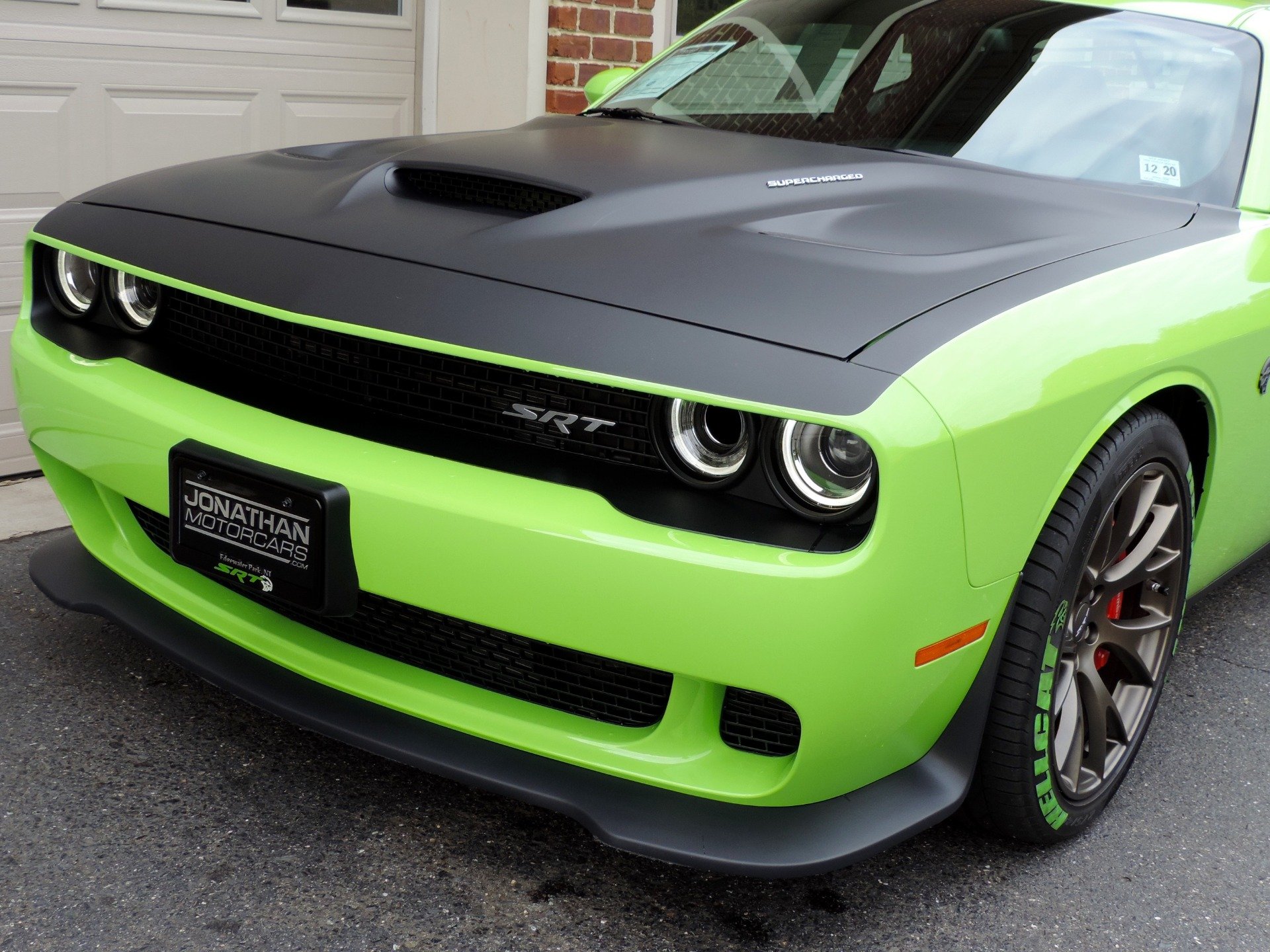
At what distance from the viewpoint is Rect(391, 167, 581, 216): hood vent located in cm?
205

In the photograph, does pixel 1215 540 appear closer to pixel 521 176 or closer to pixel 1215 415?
pixel 1215 415

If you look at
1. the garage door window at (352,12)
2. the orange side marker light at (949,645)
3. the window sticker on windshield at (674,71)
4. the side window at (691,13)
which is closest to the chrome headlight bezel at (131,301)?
the window sticker on windshield at (674,71)

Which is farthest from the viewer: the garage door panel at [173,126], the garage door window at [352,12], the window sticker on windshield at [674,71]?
the garage door window at [352,12]

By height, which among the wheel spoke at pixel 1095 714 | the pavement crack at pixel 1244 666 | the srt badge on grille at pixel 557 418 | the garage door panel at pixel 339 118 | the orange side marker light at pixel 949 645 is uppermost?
the srt badge on grille at pixel 557 418

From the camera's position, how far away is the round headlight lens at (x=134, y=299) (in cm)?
228

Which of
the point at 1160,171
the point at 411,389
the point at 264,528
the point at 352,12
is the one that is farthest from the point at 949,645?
the point at 352,12

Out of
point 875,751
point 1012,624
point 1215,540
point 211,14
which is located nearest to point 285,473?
point 875,751

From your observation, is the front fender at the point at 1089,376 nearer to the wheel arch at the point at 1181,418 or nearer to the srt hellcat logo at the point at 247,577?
the wheel arch at the point at 1181,418

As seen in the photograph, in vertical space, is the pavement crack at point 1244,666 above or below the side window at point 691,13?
below

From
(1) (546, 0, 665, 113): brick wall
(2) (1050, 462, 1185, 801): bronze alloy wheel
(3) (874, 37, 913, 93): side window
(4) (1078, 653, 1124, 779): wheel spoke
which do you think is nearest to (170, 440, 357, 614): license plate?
(2) (1050, 462, 1185, 801): bronze alloy wheel

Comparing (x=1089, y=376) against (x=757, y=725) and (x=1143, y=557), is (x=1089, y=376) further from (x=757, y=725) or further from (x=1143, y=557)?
(x=757, y=725)

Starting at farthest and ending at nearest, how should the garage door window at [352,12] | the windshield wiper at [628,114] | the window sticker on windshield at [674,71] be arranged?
the garage door window at [352,12] < the window sticker on windshield at [674,71] < the windshield wiper at [628,114]

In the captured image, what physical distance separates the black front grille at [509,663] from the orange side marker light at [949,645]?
0.33 metres

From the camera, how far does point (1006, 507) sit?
1.73m
